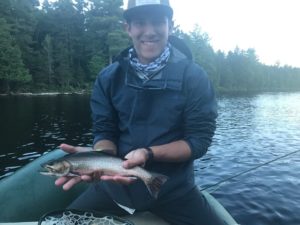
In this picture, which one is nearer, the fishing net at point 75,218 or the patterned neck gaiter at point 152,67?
the fishing net at point 75,218

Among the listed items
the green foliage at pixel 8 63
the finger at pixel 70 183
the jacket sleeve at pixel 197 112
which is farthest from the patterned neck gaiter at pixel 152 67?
the green foliage at pixel 8 63

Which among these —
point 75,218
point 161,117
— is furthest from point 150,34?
point 75,218

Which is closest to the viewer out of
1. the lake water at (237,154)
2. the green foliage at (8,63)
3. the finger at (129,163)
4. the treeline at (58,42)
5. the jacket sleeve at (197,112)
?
the finger at (129,163)

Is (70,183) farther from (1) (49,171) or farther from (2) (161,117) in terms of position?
(2) (161,117)

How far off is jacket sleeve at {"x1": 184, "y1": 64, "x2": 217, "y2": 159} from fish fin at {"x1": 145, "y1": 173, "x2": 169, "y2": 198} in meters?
0.43

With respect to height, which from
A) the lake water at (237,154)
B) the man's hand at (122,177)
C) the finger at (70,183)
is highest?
the man's hand at (122,177)

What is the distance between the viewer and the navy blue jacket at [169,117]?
3518 mm

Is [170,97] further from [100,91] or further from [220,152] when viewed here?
[220,152]

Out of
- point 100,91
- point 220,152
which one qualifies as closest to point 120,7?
point 220,152

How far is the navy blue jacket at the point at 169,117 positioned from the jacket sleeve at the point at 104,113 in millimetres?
209

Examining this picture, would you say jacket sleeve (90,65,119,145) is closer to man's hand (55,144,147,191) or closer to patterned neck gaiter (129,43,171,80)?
patterned neck gaiter (129,43,171,80)

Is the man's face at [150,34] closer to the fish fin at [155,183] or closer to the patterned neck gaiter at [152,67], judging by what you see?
the patterned neck gaiter at [152,67]

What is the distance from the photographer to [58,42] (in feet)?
228

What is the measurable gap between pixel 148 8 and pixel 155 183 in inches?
67.1
